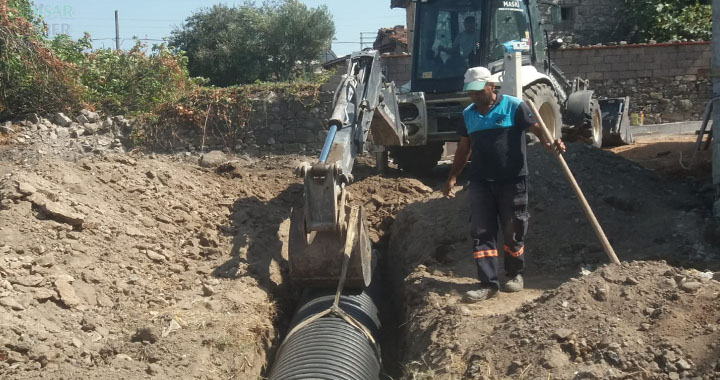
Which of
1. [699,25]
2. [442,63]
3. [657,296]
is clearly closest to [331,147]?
[657,296]

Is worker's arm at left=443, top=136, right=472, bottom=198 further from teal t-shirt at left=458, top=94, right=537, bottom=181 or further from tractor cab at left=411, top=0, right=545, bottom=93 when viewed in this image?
tractor cab at left=411, top=0, right=545, bottom=93

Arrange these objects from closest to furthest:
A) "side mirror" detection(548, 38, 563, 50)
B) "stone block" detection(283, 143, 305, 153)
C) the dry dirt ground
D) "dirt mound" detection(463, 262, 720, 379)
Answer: "dirt mound" detection(463, 262, 720, 379) < the dry dirt ground < "side mirror" detection(548, 38, 563, 50) < "stone block" detection(283, 143, 305, 153)

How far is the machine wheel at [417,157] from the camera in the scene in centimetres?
1092

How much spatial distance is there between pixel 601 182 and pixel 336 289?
3.48m

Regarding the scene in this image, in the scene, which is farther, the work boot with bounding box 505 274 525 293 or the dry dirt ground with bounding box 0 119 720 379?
the work boot with bounding box 505 274 525 293

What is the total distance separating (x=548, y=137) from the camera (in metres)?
5.83

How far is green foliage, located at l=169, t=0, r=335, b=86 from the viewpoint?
2355cm

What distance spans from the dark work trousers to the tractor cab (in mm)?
3735

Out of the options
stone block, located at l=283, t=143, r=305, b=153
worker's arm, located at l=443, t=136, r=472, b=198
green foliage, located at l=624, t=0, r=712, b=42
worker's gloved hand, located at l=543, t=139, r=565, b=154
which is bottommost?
stone block, located at l=283, t=143, r=305, b=153

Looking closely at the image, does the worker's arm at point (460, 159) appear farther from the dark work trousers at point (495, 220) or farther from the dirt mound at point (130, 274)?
the dirt mound at point (130, 274)

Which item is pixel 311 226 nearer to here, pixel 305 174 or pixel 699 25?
pixel 305 174

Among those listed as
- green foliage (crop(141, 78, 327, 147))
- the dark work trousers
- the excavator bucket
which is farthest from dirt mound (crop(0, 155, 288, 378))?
green foliage (crop(141, 78, 327, 147))

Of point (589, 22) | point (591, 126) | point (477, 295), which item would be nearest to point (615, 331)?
point (477, 295)

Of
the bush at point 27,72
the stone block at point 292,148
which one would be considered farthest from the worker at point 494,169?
the bush at point 27,72
